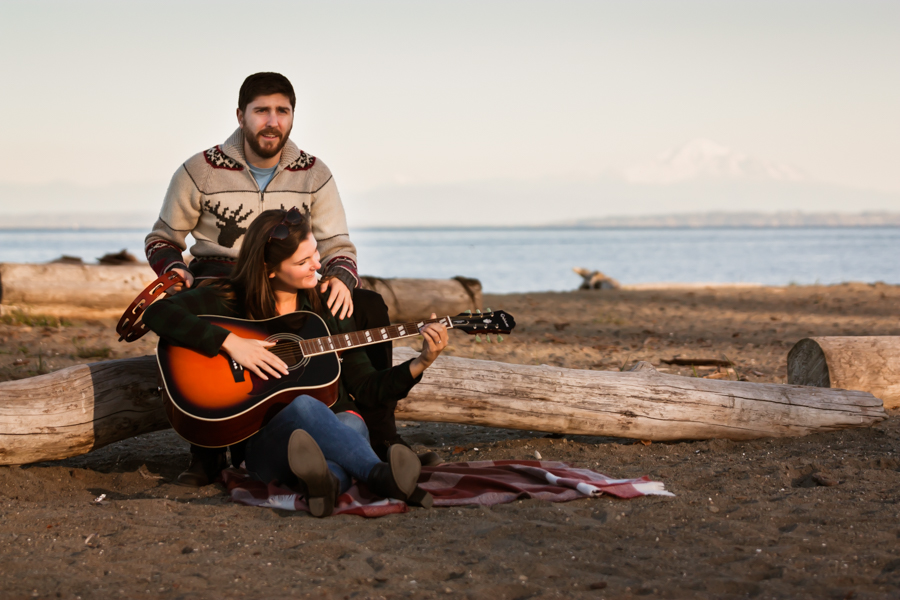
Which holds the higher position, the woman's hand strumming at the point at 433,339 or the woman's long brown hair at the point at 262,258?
the woman's long brown hair at the point at 262,258

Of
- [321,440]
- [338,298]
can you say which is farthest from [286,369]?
[338,298]

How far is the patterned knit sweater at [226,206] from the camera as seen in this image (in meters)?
4.68

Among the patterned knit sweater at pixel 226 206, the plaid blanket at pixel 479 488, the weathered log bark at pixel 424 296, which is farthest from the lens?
the weathered log bark at pixel 424 296

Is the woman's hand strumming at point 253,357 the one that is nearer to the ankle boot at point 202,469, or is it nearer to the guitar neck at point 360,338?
the guitar neck at point 360,338

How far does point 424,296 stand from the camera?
1075 centimetres

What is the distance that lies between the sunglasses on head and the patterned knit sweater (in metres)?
0.52

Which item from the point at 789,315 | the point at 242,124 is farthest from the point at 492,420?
the point at 789,315

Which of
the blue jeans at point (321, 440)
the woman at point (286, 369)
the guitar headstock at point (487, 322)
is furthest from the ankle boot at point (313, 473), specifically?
the guitar headstock at point (487, 322)

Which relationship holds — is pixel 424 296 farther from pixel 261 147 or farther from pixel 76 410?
pixel 76 410

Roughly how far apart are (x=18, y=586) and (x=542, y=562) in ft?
6.01

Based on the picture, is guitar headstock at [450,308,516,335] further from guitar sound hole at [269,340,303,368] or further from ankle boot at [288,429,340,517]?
ankle boot at [288,429,340,517]

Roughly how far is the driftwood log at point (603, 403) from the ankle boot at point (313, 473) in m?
1.30

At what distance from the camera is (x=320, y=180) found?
4.86 metres

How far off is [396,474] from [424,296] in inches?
279
